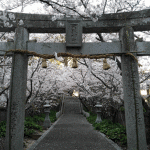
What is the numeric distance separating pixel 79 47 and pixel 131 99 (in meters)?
2.66

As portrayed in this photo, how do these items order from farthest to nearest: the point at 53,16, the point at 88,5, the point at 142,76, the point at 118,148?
the point at 142,76 < the point at 88,5 < the point at 118,148 < the point at 53,16

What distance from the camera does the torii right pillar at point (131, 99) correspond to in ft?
16.5

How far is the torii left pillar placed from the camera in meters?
4.98

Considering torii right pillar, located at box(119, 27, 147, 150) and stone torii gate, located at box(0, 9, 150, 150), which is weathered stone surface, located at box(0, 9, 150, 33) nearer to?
stone torii gate, located at box(0, 9, 150, 150)

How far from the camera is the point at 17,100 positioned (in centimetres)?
515

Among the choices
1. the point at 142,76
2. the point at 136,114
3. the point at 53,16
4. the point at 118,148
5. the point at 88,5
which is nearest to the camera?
the point at 136,114

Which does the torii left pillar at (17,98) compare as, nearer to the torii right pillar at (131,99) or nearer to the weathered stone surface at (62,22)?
the weathered stone surface at (62,22)

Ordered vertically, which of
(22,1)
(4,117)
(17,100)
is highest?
(22,1)

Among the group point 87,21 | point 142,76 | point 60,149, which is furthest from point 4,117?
point 142,76

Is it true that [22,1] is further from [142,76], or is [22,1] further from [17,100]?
[142,76]

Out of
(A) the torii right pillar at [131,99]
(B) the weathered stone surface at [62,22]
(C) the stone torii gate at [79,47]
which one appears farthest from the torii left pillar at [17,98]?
(A) the torii right pillar at [131,99]

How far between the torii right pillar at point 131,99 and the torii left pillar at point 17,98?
3.73m

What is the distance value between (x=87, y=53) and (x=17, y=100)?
3.02 meters

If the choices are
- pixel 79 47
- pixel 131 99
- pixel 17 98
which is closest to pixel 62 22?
pixel 79 47
